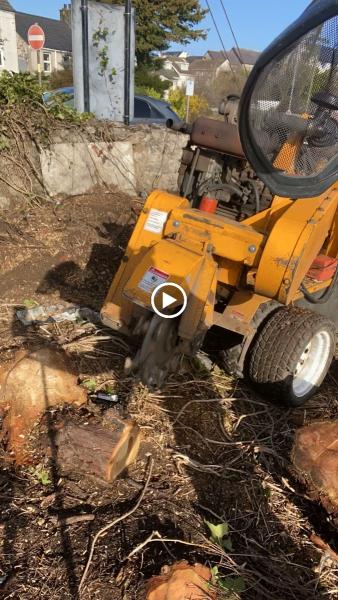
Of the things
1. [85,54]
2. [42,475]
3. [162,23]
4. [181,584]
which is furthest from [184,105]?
[181,584]

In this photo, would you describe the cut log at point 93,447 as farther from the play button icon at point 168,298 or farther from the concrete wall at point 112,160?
the concrete wall at point 112,160

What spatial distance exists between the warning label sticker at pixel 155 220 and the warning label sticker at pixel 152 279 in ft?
1.58

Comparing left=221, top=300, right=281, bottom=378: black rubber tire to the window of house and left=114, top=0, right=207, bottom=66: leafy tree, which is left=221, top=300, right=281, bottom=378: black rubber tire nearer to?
left=114, top=0, right=207, bottom=66: leafy tree

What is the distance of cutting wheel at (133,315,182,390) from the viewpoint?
2982mm

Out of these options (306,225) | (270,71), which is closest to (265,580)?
(306,225)

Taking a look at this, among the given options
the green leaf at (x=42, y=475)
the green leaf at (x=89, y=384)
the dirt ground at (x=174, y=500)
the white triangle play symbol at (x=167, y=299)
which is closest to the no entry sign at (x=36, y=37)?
the dirt ground at (x=174, y=500)

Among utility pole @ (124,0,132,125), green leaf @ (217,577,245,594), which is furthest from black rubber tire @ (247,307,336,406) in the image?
utility pole @ (124,0,132,125)

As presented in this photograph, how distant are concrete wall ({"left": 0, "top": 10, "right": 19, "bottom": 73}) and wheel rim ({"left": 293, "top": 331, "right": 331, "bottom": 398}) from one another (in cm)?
2678

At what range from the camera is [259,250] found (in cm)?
298

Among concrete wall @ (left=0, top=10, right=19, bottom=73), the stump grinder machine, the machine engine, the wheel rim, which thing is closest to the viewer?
the stump grinder machine

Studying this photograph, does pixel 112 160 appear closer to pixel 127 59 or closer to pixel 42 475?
pixel 127 59

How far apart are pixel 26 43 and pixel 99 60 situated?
29.6 m

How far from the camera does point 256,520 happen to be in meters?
2.65

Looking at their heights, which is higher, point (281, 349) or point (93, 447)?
point (281, 349)
